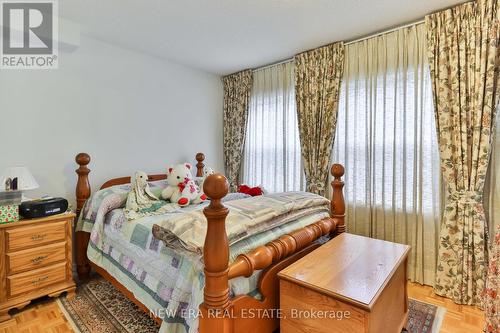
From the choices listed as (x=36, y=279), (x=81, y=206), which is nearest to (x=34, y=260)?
(x=36, y=279)

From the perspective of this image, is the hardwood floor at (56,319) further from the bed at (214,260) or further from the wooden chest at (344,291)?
the wooden chest at (344,291)

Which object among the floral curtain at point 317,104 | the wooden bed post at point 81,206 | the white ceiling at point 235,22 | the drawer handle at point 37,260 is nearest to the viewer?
the drawer handle at point 37,260

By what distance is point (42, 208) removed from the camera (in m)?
2.02

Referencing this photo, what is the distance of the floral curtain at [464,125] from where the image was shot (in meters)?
2.00

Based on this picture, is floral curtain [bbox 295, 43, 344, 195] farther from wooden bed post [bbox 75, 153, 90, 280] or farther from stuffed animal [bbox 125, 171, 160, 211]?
wooden bed post [bbox 75, 153, 90, 280]

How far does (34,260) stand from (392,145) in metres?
3.26

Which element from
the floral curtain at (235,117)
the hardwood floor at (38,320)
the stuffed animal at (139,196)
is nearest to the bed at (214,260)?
the stuffed animal at (139,196)

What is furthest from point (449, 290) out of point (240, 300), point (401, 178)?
point (240, 300)

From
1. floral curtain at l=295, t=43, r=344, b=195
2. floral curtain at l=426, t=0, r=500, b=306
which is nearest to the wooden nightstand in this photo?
floral curtain at l=295, t=43, r=344, b=195

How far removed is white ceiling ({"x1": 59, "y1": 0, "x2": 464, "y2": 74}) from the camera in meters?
2.10

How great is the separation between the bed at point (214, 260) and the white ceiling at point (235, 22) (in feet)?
4.64

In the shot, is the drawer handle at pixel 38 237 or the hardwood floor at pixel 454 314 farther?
the drawer handle at pixel 38 237

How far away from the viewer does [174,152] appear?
343 cm

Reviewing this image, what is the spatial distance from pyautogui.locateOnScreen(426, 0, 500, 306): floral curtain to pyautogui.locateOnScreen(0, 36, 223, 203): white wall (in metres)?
2.82
